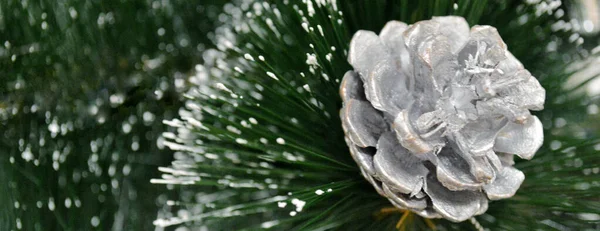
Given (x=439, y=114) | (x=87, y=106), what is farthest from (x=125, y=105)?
(x=439, y=114)

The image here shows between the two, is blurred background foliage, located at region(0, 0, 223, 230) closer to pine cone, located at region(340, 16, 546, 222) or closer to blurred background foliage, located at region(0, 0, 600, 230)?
blurred background foliage, located at region(0, 0, 600, 230)

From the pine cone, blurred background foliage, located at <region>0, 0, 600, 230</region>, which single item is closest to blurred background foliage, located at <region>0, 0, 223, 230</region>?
blurred background foliage, located at <region>0, 0, 600, 230</region>

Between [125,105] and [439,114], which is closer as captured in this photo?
[439,114]

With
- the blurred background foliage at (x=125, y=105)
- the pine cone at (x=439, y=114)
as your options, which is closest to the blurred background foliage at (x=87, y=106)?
the blurred background foliage at (x=125, y=105)

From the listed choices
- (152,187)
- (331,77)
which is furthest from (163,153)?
(331,77)

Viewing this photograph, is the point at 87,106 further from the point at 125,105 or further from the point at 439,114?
the point at 439,114

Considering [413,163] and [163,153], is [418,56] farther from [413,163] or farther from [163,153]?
[163,153]

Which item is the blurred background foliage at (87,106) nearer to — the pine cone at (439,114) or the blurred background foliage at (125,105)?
the blurred background foliage at (125,105)
